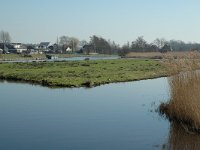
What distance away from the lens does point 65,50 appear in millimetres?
175375

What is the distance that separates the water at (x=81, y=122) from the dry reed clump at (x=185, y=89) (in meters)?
0.90

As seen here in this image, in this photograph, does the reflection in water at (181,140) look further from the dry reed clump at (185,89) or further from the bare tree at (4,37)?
the bare tree at (4,37)

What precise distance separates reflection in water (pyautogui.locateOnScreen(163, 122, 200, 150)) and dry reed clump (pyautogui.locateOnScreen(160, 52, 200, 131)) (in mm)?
483

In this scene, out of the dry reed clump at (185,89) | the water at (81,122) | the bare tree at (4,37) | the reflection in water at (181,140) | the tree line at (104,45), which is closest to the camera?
the reflection in water at (181,140)

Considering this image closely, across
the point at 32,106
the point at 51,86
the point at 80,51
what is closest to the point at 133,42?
the point at 80,51

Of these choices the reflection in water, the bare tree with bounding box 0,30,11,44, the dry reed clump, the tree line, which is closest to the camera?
the reflection in water

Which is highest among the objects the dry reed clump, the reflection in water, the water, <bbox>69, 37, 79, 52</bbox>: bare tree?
<bbox>69, 37, 79, 52</bbox>: bare tree

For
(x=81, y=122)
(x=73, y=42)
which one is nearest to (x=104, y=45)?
(x=73, y=42)

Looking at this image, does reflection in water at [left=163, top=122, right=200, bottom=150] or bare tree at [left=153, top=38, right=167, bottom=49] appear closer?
reflection in water at [left=163, top=122, right=200, bottom=150]

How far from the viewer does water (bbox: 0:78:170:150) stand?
13438 millimetres

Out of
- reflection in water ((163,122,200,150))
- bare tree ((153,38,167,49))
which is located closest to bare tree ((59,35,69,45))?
bare tree ((153,38,167,49))

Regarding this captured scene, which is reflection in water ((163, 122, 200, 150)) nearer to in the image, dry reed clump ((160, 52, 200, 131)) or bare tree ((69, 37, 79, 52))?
dry reed clump ((160, 52, 200, 131))

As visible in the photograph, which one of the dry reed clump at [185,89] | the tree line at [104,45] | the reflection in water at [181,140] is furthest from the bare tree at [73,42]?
the reflection in water at [181,140]

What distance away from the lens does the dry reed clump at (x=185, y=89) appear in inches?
597
